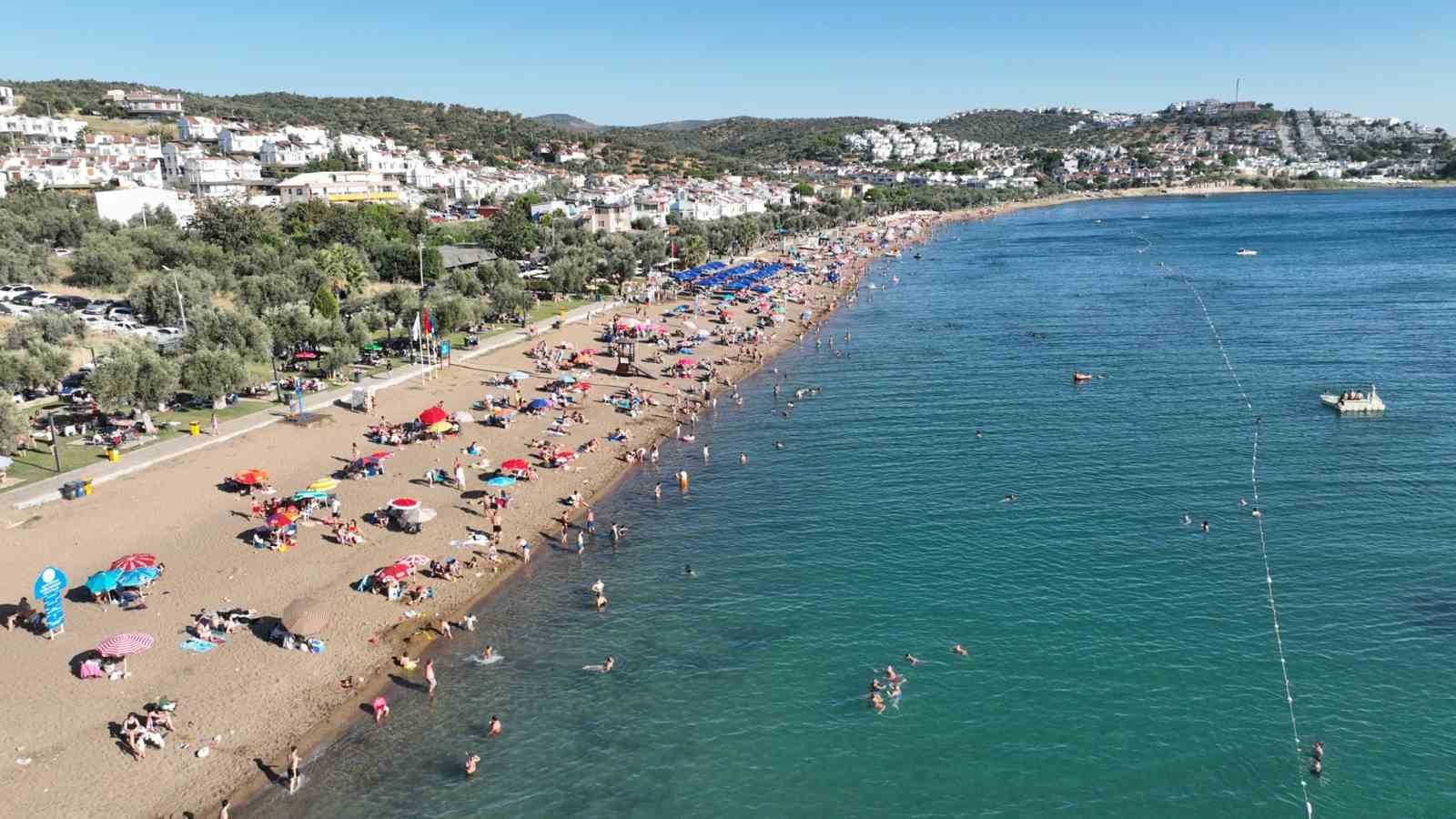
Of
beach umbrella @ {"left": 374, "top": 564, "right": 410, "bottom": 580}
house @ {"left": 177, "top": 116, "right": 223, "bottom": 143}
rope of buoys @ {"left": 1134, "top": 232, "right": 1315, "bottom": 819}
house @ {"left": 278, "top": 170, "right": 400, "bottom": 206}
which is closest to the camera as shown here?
rope of buoys @ {"left": 1134, "top": 232, "right": 1315, "bottom": 819}

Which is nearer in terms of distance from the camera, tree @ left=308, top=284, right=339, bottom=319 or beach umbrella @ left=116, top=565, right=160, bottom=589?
beach umbrella @ left=116, top=565, right=160, bottom=589

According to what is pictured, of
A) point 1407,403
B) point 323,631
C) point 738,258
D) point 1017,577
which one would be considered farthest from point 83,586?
point 738,258

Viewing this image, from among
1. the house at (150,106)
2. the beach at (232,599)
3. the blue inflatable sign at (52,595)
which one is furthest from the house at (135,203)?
the house at (150,106)

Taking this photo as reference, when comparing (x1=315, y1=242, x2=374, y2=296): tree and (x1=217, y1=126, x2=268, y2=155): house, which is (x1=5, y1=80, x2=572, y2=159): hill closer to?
(x1=217, y1=126, x2=268, y2=155): house

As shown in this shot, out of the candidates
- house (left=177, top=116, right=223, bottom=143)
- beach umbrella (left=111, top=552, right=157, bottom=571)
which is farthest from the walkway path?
house (left=177, top=116, right=223, bottom=143)

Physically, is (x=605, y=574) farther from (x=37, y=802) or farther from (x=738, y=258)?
(x=738, y=258)

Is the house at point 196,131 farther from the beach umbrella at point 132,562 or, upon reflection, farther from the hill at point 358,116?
the beach umbrella at point 132,562
